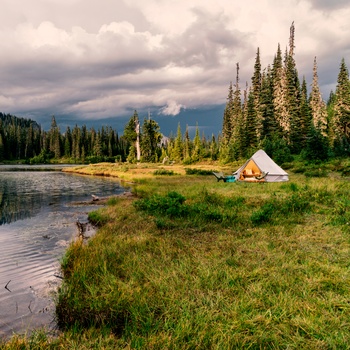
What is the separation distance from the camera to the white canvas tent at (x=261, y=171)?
23.6 metres

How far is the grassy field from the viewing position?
4012 millimetres

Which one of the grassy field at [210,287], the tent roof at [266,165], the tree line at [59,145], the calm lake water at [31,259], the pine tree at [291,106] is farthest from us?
the tree line at [59,145]

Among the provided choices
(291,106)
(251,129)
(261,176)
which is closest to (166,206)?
(261,176)

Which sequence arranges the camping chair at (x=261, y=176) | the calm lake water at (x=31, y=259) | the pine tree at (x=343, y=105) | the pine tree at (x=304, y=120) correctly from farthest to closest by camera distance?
the pine tree at (x=343, y=105)
the pine tree at (x=304, y=120)
the camping chair at (x=261, y=176)
the calm lake water at (x=31, y=259)

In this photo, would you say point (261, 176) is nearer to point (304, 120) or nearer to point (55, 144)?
point (304, 120)

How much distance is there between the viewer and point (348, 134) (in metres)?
55.3

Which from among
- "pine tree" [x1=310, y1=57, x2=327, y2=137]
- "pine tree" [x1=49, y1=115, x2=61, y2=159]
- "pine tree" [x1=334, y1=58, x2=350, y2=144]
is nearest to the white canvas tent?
"pine tree" [x1=310, y1=57, x2=327, y2=137]

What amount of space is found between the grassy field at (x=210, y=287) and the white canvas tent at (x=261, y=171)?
1364 cm

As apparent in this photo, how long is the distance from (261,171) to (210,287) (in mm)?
19953

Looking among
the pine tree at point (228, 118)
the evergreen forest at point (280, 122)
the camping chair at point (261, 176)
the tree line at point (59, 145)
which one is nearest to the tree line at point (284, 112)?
the evergreen forest at point (280, 122)

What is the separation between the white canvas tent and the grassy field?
537 inches

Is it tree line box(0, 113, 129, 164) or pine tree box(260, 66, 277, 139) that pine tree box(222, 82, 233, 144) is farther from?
tree line box(0, 113, 129, 164)

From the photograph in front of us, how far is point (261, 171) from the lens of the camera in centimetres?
2398

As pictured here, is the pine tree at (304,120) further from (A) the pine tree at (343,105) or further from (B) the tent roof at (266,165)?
(B) the tent roof at (266,165)
